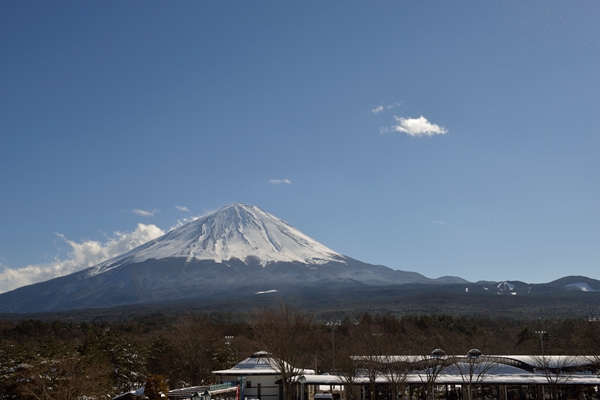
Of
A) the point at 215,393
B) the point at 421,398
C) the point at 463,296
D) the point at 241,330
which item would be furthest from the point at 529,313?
the point at 215,393

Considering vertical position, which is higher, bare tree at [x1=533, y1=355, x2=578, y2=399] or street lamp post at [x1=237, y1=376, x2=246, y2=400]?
Answer: bare tree at [x1=533, y1=355, x2=578, y2=399]

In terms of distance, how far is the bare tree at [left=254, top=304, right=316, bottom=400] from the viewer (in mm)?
35156

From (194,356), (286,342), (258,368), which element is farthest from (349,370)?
(194,356)

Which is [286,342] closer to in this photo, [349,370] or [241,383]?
[349,370]

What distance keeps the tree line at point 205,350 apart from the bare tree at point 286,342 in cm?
7

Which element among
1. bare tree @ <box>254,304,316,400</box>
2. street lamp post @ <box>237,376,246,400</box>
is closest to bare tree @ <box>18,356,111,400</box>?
street lamp post @ <box>237,376,246,400</box>

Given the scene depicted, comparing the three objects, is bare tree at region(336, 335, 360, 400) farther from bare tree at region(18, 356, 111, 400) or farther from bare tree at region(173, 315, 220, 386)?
bare tree at region(18, 356, 111, 400)

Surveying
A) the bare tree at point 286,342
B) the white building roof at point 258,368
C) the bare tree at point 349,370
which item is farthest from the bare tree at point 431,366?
the white building roof at point 258,368

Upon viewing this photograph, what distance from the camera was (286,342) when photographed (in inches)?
1393

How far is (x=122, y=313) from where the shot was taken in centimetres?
15050

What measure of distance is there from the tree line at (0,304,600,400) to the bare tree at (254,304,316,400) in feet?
0.22

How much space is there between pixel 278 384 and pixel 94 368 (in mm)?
12897

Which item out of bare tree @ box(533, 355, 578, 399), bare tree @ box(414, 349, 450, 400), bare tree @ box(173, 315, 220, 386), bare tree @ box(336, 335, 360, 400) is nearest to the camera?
→ bare tree @ box(414, 349, 450, 400)

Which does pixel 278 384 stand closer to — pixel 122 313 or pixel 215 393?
pixel 215 393
